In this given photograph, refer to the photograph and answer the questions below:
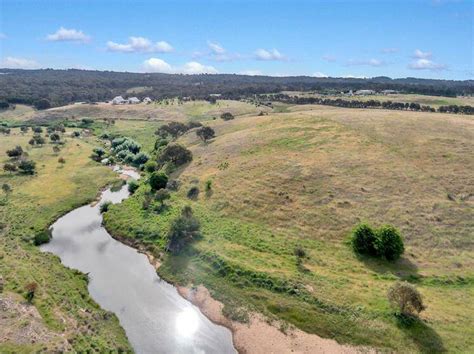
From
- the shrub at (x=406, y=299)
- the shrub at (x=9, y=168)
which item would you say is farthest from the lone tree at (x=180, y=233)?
the shrub at (x=9, y=168)

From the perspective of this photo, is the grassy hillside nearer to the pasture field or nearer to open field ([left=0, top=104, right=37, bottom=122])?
the pasture field

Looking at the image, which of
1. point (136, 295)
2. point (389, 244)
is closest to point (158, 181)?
point (136, 295)

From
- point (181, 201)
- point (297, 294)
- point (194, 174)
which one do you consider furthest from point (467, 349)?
point (194, 174)

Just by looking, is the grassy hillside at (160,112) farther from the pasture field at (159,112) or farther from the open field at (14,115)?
the open field at (14,115)

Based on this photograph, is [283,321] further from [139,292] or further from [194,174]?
[194,174]

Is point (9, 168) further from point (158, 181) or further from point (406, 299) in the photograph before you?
point (406, 299)
